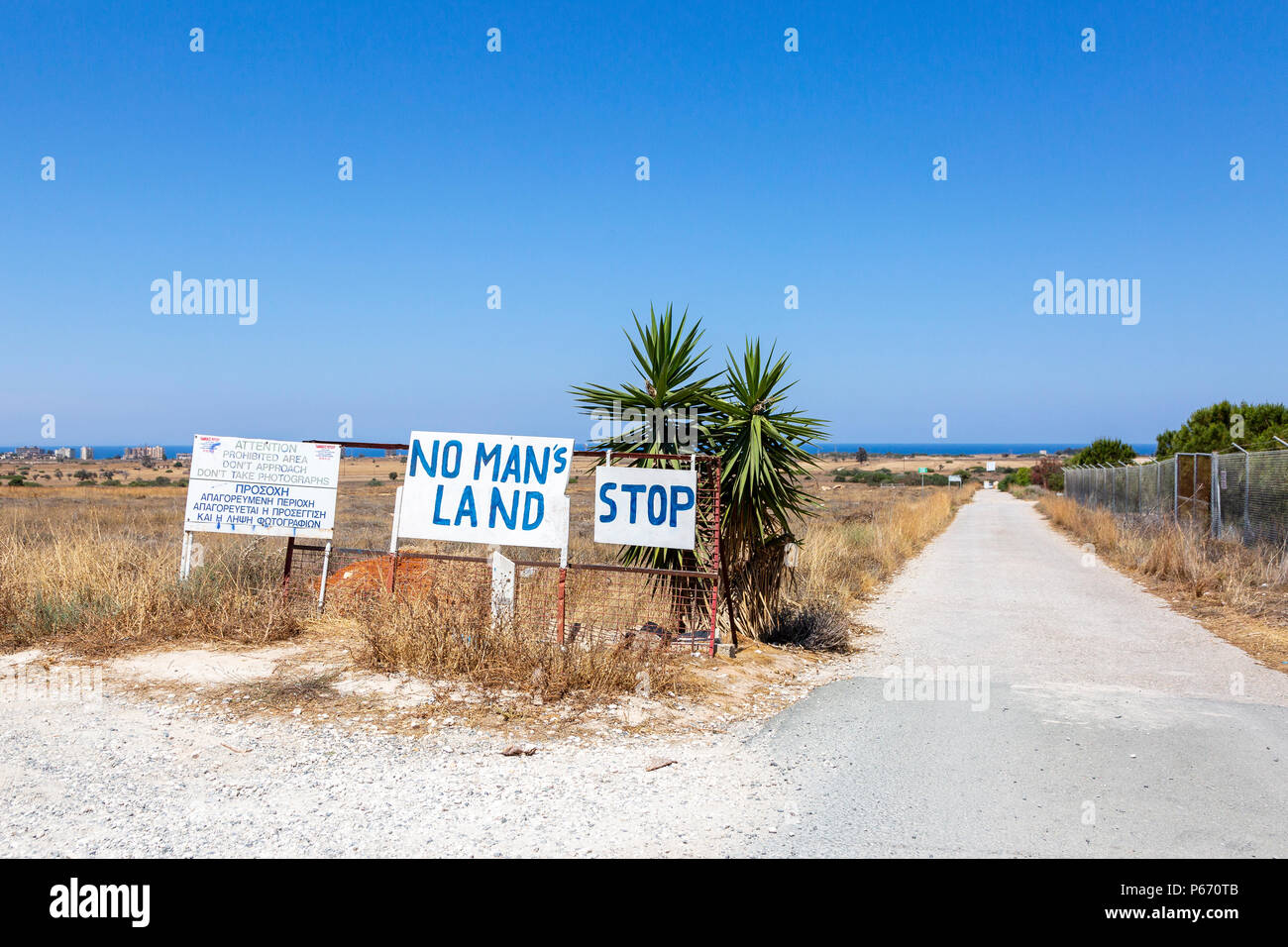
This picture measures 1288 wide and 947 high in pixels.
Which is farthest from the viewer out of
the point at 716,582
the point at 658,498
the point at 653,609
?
the point at 653,609

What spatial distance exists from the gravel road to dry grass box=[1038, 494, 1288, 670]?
9.17 feet

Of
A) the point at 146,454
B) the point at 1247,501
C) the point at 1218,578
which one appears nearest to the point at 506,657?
the point at 1218,578

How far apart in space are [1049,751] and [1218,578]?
10.2 m

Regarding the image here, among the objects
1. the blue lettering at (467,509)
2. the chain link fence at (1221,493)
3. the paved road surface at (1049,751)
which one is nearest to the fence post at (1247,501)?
the chain link fence at (1221,493)

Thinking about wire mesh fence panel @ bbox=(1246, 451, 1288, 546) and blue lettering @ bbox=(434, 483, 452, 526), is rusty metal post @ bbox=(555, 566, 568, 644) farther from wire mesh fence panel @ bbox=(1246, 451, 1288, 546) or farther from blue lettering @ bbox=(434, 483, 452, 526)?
wire mesh fence panel @ bbox=(1246, 451, 1288, 546)

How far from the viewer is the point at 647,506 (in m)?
8.65

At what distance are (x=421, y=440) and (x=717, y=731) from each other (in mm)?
4617

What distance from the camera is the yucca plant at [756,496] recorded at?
365 inches

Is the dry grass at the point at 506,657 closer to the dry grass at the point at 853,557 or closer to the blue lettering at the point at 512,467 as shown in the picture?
the blue lettering at the point at 512,467

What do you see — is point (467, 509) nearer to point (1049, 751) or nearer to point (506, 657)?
point (506, 657)

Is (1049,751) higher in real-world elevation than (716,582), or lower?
lower
